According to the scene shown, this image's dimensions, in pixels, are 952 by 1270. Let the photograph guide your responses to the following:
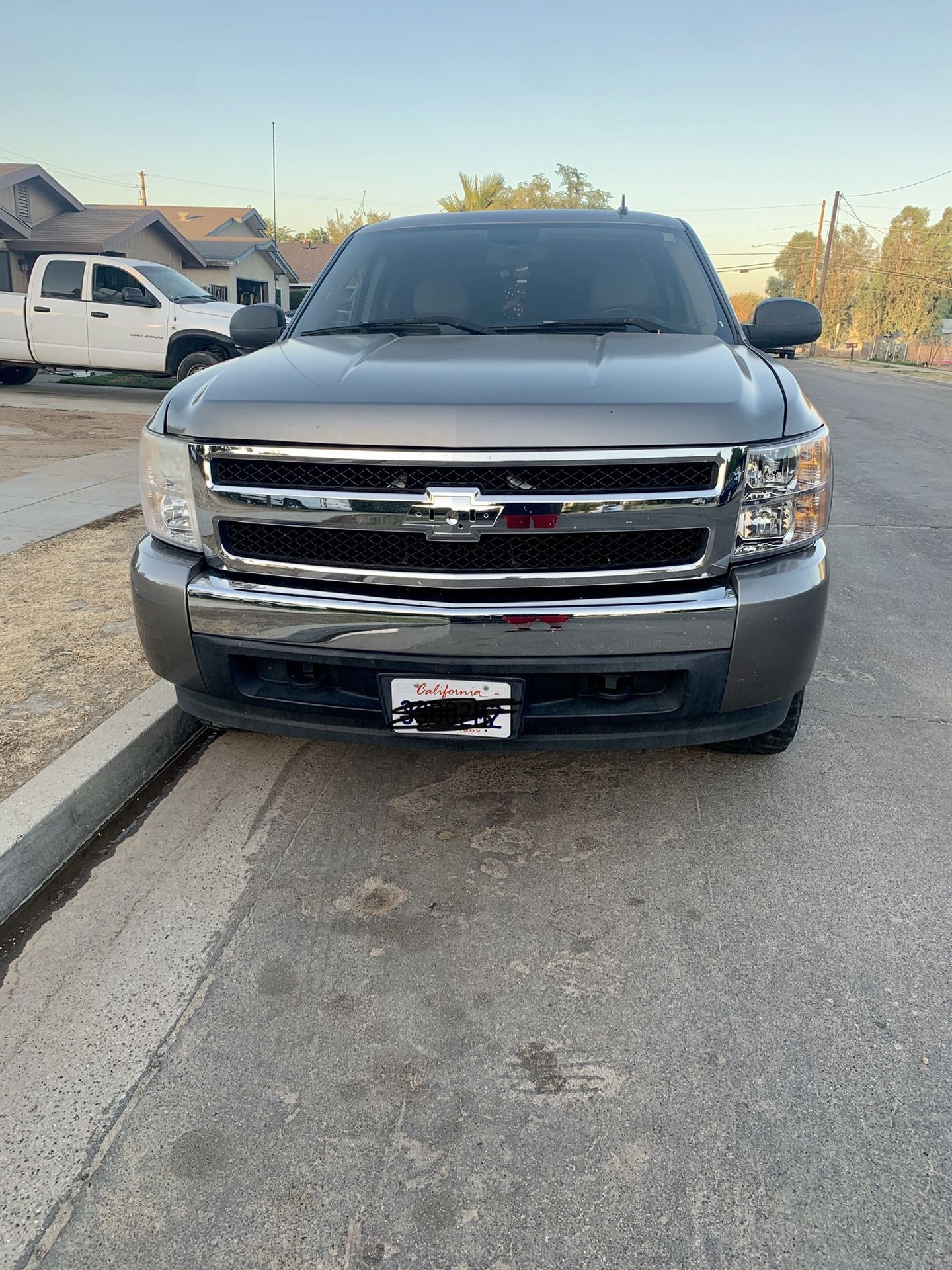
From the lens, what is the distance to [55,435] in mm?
10930

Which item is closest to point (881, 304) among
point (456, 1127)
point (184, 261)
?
point (184, 261)

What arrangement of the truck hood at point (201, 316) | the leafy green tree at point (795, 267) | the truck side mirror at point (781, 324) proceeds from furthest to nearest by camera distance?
the leafy green tree at point (795, 267), the truck hood at point (201, 316), the truck side mirror at point (781, 324)

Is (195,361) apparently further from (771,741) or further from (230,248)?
(230,248)

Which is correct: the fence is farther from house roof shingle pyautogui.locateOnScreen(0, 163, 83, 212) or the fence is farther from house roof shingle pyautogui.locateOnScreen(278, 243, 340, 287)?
house roof shingle pyautogui.locateOnScreen(0, 163, 83, 212)

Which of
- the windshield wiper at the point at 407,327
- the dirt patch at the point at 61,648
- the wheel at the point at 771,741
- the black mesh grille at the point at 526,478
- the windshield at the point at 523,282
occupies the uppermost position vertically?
the windshield at the point at 523,282

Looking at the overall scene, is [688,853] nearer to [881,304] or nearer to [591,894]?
[591,894]

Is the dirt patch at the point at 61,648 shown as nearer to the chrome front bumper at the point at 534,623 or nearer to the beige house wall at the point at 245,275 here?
the chrome front bumper at the point at 534,623

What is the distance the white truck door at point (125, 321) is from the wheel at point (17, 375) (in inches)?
105

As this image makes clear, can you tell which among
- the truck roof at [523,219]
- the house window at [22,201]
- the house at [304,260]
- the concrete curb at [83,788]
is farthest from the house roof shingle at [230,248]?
the concrete curb at [83,788]

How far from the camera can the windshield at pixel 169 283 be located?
47.1 feet

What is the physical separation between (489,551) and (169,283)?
13.9 m

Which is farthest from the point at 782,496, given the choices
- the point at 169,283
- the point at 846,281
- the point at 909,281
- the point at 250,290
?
the point at 846,281

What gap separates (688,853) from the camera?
9.45 ft

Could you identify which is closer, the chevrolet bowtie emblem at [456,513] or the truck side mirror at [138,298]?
the chevrolet bowtie emblem at [456,513]
